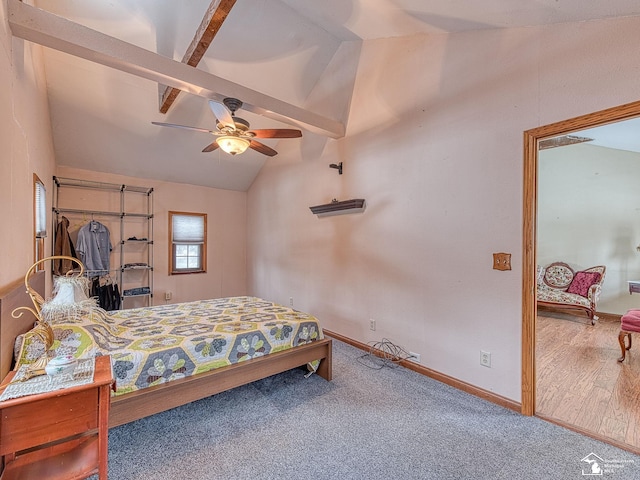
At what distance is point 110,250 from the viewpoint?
4.75m

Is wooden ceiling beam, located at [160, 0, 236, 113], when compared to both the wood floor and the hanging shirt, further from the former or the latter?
the wood floor

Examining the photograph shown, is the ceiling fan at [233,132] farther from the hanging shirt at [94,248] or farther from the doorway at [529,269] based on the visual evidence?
the hanging shirt at [94,248]

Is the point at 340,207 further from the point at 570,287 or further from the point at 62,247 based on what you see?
the point at 570,287

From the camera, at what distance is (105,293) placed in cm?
452

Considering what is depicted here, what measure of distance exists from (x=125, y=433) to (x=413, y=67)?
408cm

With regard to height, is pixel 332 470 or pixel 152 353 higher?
pixel 152 353

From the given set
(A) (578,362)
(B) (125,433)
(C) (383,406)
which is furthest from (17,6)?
(A) (578,362)

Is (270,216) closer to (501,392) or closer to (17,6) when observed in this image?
(17,6)

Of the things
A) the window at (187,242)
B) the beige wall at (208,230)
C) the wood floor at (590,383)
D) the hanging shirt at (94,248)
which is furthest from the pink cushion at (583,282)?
the hanging shirt at (94,248)

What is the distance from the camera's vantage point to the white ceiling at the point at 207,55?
7.84ft

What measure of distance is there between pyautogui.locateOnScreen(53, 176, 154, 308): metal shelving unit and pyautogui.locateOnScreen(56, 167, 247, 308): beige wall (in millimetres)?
50

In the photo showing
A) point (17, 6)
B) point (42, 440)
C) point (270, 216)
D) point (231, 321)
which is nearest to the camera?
point (42, 440)

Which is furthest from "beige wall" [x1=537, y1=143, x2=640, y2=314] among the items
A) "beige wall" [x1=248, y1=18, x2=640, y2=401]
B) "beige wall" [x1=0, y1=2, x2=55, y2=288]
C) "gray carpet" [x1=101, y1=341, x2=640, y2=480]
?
"beige wall" [x1=0, y1=2, x2=55, y2=288]

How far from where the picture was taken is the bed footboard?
1.89 meters
